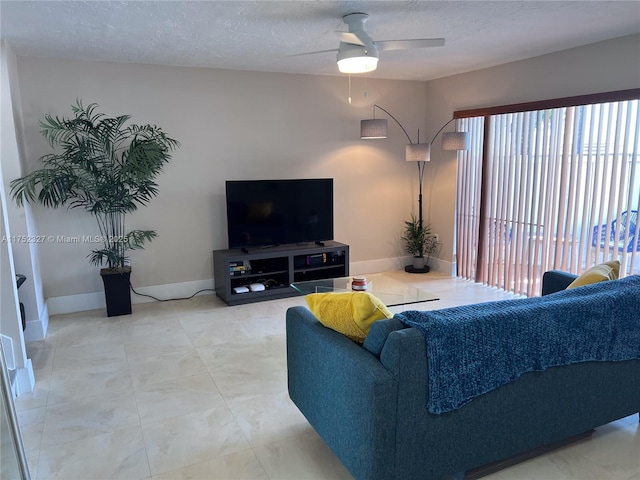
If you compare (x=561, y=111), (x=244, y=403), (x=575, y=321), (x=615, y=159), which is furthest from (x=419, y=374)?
(x=561, y=111)

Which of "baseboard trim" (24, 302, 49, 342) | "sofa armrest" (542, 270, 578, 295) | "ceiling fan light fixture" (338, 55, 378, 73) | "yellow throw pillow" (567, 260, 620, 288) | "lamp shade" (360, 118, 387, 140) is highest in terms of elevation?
"ceiling fan light fixture" (338, 55, 378, 73)

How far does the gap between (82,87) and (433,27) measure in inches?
131

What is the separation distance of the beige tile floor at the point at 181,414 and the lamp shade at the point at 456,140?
9.19ft

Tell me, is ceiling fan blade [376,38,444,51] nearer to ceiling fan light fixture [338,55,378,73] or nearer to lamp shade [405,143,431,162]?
ceiling fan light fixture [338,55,378,73]

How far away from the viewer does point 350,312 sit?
2.12 meters

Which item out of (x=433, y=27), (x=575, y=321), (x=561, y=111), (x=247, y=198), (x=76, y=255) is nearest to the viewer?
(x=575, y=321)

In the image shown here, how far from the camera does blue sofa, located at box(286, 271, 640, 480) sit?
6.07ft

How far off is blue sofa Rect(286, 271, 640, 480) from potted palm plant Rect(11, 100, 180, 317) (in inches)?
103

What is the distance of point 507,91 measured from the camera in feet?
16.2

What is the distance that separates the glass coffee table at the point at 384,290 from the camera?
3680 millimetres

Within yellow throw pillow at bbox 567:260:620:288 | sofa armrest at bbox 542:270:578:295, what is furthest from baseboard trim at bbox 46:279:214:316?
yellow throw pillow at bbox 567:260:620:288

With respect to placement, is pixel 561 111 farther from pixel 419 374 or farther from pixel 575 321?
pixel 419 374

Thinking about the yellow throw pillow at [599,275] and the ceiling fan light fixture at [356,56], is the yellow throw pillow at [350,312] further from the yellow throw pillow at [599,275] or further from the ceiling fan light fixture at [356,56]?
the ceiling fan light fixture at [356,56]

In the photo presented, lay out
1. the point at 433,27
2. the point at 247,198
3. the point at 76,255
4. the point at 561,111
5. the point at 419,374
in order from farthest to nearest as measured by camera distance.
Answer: the point at 247,198 < the point at 76,255 < the point at 561,111 < the point at 433,27 < the point at 419,374
